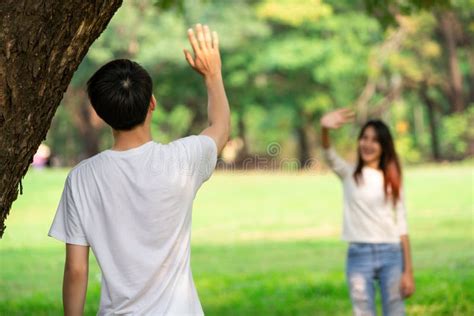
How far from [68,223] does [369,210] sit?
3621 millimetres

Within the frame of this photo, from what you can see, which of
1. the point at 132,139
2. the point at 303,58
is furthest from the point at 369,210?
the point at 303,58

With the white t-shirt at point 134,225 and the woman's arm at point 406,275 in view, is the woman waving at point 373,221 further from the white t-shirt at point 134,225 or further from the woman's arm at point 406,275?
the white t-shirt at point 134,225

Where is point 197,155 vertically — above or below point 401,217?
above

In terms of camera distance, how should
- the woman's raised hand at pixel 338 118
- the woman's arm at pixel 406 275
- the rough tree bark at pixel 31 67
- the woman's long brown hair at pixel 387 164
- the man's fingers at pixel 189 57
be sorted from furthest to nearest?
the woman's long brown hair at pixel 387 164
the woman's arm at pixel 406 275
the woman's raised hand at pixel 338 118
the man's fingers at pixel 189 57
the rough tree bark at pixel 31 67

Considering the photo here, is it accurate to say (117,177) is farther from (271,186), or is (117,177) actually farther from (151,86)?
(271,186)

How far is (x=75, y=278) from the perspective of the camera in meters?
3.02

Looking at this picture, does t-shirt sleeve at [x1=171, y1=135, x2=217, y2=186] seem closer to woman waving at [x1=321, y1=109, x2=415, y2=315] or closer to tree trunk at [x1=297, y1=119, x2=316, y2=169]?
woman waving at [x1=321, y1=109, x2=415, y2=315]

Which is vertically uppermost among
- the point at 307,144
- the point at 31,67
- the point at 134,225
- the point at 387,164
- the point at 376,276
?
the point at 307,144

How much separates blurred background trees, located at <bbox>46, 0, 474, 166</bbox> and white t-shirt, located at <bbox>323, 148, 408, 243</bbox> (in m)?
31.1

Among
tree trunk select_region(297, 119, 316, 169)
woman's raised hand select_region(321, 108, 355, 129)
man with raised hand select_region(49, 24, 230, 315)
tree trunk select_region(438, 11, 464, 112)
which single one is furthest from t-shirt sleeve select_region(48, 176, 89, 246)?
tree trunk select_region(297, 119, 316, 169)

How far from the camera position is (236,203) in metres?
27.2

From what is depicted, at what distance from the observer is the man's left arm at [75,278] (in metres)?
3.01

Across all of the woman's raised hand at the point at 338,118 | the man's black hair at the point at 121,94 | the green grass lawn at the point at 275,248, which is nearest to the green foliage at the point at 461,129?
the green grass lawn at the point at 275,248

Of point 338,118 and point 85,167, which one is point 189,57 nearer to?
point 85,167
